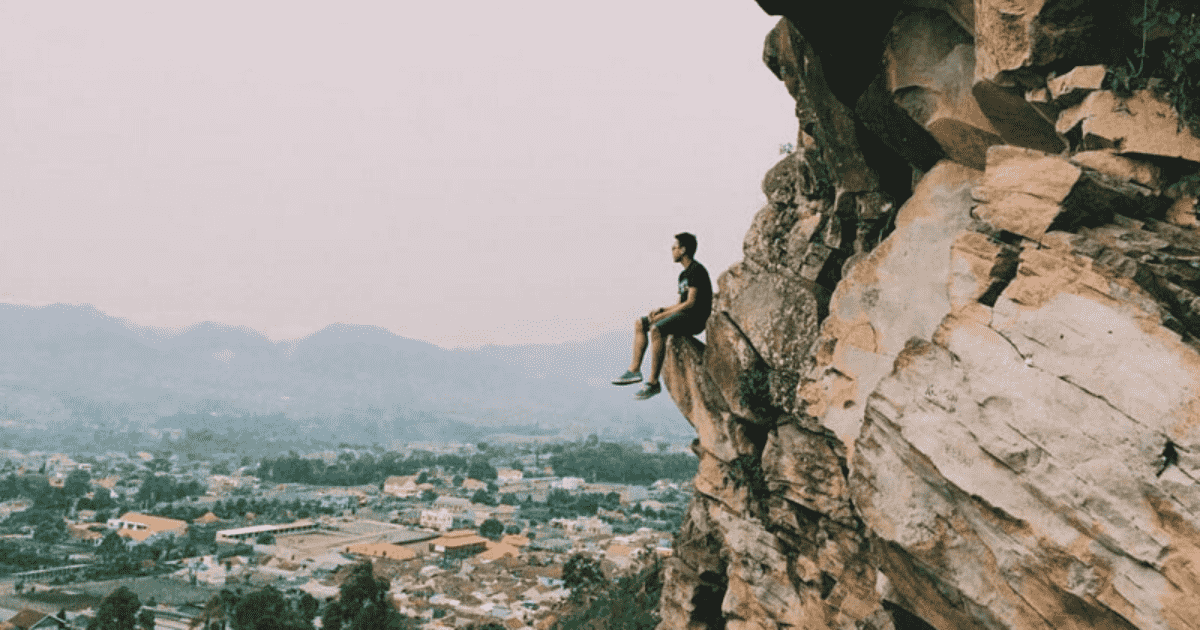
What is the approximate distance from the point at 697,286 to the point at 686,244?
0.75 meters

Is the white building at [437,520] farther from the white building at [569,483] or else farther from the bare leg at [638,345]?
the bare leg at [638,345]

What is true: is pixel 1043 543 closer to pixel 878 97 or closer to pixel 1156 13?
pixel 1156 13

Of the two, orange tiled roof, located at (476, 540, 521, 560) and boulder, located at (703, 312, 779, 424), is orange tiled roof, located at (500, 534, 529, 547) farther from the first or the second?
boulder, located at (703, 312, 779, 424)

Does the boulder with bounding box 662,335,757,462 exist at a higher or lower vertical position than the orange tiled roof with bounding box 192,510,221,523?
higher

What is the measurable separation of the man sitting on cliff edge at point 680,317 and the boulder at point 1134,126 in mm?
7851

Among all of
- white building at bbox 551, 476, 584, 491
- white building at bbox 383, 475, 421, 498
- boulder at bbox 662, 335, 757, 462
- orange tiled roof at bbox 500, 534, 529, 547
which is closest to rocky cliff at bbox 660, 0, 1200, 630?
boulder at bbox 662, 335, 757, 462

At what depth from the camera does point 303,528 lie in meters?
82.2

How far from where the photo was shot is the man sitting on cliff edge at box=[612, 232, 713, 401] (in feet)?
49.4

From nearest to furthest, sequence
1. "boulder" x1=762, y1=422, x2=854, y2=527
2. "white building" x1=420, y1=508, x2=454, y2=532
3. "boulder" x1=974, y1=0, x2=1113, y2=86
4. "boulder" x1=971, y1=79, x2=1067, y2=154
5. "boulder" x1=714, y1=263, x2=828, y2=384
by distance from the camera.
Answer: "boulder" x1=974, y1=0, x2=1113, y2=86 < "boulder" x1=971, y1=79, x2=1067, y2=154 < "boulder" x1=762, y1=422, x2=854, y2=527 < "boulder" x1=714, y1=263, x2=828, y2=384 < "white building" x1=420, y1=508, x2=454, y2=532

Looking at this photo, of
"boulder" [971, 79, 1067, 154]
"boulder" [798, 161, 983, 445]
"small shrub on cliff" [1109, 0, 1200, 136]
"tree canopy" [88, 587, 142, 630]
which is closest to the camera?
"small shrub on cliff" [1109, 0, 1200, 136]

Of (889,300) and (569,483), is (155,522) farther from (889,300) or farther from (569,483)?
(889,300)

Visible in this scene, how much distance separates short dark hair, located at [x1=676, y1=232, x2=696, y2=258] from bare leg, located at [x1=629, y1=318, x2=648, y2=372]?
1.43 meters

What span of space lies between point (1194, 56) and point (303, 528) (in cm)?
8441

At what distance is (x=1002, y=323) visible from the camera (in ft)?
24.7
